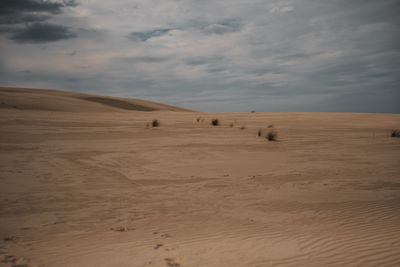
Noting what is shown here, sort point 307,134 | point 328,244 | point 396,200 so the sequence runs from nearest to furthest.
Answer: point 328,244 < point 396,200 < point 307,134

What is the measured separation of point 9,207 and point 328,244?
478cm

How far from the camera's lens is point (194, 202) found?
602cm

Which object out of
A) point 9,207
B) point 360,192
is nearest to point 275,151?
point 360,192

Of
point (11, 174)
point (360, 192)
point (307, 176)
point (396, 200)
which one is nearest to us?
point (396, 200)

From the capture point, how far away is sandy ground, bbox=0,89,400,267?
154 inches

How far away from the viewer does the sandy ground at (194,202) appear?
3922mm

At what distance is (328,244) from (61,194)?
4567 millimetres

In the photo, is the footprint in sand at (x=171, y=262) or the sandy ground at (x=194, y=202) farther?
the sandy ground at (x=194, y=202)

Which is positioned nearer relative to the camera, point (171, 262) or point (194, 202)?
point (171, 262)

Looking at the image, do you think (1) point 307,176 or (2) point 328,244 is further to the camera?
(1) point 307,176

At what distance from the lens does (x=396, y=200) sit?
621cm

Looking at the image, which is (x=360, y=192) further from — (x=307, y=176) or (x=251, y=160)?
(x=251, y=160)

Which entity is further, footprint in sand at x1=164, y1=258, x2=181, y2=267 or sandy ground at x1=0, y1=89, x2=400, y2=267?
sandy ground at x1=0, y1=89, x2=400, y2=267

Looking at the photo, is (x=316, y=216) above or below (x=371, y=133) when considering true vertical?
below
